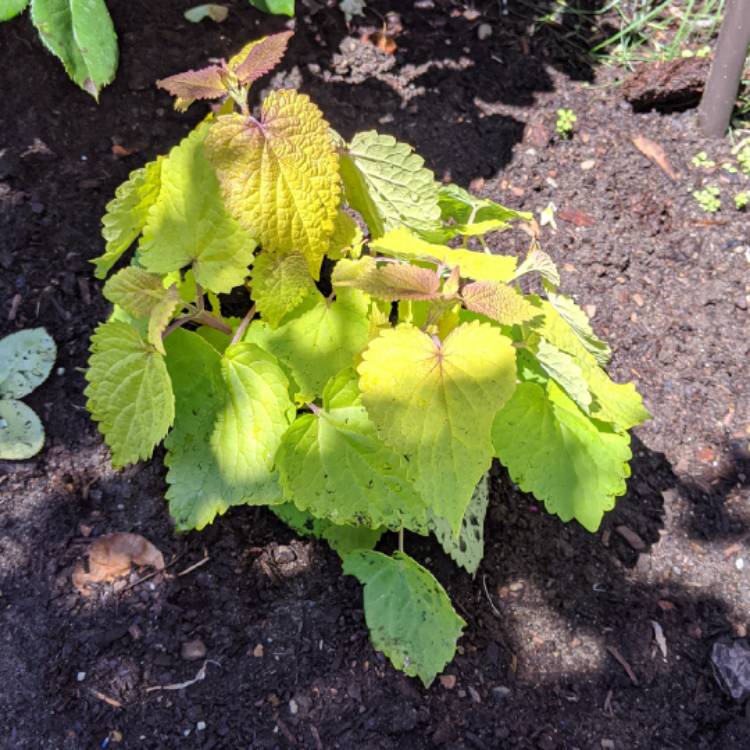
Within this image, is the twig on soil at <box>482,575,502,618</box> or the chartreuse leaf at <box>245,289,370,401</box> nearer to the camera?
the chartreuse leaf at <box>245,289,370,401</box>

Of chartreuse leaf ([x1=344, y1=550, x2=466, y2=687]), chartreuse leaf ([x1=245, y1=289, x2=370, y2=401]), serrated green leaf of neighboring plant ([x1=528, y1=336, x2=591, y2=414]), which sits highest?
serrated green leaf of neighboring plant ([x1=528, y1=336, x2=591, y2=414])

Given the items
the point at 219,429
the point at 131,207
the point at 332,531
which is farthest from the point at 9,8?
the point at 332,531

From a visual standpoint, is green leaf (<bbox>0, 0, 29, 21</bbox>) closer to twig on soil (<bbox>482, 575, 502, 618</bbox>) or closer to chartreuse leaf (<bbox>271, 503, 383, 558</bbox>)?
chartreuse leaf (<bbox>271, 503, 383, 558</bbox>)

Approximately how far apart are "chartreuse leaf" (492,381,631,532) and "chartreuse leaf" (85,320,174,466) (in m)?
0.70

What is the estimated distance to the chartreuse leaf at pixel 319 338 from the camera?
1765mm

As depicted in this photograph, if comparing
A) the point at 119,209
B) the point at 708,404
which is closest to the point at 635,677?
the point at 708,404

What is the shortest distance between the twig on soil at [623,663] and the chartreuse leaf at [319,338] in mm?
962

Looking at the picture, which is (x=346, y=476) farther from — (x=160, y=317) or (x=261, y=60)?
(x=261, y=60)

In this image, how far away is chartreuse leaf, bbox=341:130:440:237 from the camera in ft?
5.68

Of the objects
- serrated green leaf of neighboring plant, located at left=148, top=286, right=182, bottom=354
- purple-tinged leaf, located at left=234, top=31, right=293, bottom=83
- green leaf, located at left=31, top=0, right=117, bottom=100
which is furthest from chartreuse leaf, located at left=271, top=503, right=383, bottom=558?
green leaf, located at left=31, top=0, right=117, bottom=100

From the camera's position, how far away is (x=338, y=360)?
1.77m

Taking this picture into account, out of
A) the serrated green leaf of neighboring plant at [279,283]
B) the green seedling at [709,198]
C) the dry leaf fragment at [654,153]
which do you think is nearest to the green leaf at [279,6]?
the serrated green leaf of neighboring plant at [279,283]

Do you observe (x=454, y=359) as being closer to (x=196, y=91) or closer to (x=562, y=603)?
(x=196, y=91)

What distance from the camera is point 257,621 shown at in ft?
6.33
